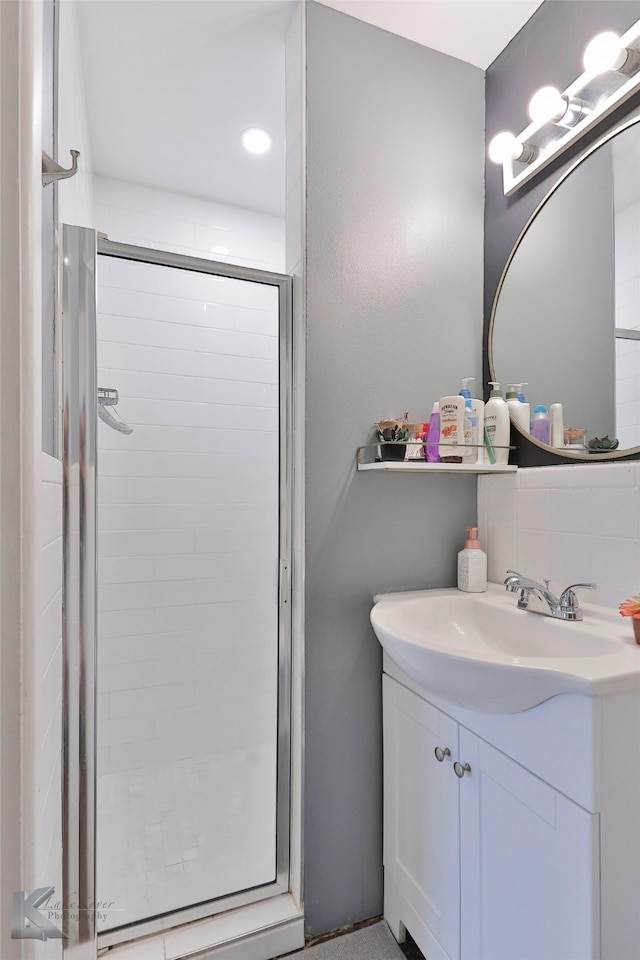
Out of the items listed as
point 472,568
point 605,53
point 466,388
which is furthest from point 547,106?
point 472,568

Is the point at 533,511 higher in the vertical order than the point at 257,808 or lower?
higher

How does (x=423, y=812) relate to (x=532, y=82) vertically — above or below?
below

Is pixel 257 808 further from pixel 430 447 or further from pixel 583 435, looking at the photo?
pixel 583 435

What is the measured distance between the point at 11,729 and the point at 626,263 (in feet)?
4.48

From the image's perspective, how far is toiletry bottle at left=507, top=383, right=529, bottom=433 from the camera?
1.38 meters

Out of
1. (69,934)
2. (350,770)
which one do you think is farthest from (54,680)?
(350,770)

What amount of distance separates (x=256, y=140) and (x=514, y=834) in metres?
2.21

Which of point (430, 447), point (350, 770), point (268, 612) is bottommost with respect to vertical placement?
point (350, 770)

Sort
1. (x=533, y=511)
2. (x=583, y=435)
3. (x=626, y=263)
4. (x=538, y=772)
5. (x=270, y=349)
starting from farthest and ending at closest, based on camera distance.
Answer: (x=270, y=349)
(x=533, y=511)
(x=583, y=435)
(x=626, y=263)
(x=538, y=772)

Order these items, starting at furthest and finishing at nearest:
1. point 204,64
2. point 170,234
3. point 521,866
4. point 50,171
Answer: point 170,234 → point 204,64 → point 521,866 → point 50,171

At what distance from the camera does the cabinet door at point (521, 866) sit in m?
0.75

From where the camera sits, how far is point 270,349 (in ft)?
5.22

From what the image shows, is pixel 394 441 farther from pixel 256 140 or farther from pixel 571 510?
pixel 256 140

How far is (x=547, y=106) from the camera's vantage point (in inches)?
49.6
